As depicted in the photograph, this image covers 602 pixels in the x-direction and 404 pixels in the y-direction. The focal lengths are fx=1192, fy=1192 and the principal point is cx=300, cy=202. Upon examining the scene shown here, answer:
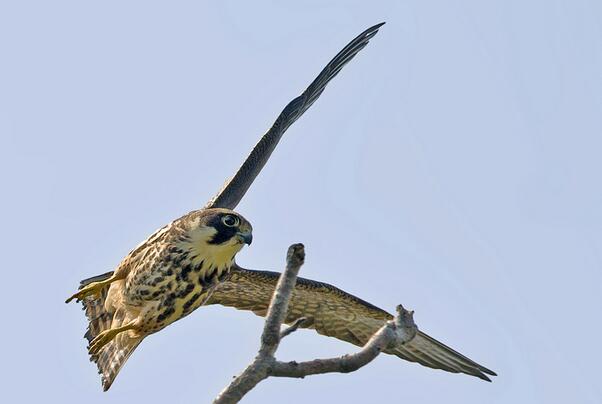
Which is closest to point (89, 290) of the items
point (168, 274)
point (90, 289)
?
point (90, 289)

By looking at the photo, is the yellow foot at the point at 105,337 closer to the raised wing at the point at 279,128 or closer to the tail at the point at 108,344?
the tail at the point at 108,344

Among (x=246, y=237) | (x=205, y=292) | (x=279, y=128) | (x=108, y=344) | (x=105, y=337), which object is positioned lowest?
(x=105, y=337)

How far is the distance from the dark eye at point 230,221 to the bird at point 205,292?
0.04ft

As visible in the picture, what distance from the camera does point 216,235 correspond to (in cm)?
1338

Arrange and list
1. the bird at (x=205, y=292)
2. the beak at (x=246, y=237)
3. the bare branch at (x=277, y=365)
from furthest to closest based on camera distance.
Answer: the bird at (x=205, y=292) → the beak at (x=246, y=237) → the bare branch at (x=277, y=365)

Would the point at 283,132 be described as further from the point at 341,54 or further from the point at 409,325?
the point at 409,325

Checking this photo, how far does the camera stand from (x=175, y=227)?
→ 45.3ft

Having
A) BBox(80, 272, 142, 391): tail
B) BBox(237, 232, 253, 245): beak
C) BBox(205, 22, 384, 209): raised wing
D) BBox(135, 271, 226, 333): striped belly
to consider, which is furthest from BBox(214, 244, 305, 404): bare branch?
BBox(205, 22, 384, 209): raised wing

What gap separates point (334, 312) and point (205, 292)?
2794 mm

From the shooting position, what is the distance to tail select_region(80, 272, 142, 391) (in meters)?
14.3

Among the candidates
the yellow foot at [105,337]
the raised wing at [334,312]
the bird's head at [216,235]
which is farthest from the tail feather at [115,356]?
the raised wing at [334,312]

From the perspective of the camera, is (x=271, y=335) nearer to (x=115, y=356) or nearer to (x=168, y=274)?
(x=168, y=274)

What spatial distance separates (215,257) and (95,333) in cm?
223

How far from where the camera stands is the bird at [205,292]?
13.5 m
